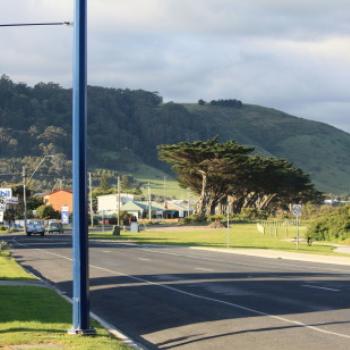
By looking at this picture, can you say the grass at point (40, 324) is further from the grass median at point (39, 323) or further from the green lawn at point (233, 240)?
the green lawn at point (233, 240)

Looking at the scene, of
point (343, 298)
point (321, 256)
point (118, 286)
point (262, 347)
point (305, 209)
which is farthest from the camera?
point (305, 209)

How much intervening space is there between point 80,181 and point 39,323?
3065 millimetres

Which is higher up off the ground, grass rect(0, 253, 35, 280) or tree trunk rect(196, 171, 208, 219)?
tree trunk rect(196, 171, 208, 219)

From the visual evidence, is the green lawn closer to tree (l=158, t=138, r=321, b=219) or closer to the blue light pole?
tree (l=158, t=138, r=321, b=219)

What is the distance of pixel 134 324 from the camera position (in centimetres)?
1530

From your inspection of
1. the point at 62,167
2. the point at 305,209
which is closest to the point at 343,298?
the point at 305,209

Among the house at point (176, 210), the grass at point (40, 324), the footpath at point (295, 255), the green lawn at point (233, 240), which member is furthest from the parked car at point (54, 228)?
the grass at point (40, 324)

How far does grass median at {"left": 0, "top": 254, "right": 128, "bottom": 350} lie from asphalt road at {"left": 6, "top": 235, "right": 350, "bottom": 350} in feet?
3.08

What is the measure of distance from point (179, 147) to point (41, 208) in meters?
36.7

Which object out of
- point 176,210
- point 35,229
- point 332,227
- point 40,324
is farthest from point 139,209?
point 40,324

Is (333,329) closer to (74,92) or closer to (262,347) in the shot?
(262,347)

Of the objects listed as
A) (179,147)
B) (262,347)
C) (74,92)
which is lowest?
(262,347)

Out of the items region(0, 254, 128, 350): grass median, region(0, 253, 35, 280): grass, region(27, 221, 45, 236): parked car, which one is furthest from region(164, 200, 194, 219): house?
region(0, 254, 128, 350): grass median

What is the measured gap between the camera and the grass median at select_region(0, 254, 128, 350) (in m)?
11.6
